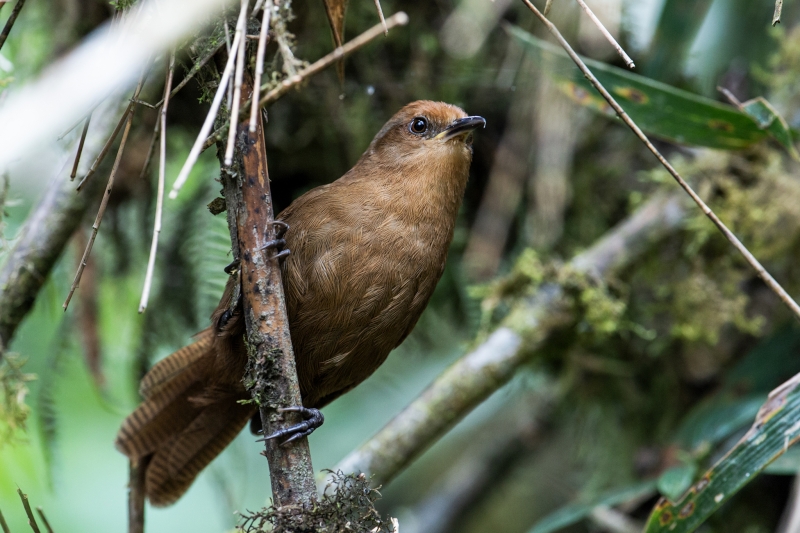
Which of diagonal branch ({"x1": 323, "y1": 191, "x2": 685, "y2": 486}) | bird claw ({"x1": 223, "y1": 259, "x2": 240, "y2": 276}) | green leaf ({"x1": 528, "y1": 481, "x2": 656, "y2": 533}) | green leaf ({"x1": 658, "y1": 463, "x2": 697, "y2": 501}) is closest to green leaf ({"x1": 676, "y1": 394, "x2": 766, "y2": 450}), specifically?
green leaf ({"x1": 658, "y1": 463, "x2": 697, "y2": 501})

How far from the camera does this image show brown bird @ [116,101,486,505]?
2.46 meters

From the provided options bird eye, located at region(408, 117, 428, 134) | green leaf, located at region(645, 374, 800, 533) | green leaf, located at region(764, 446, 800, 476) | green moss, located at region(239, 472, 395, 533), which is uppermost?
bird eye, located at region(408, 117, 428, 134)

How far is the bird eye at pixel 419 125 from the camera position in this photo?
295 centimetres

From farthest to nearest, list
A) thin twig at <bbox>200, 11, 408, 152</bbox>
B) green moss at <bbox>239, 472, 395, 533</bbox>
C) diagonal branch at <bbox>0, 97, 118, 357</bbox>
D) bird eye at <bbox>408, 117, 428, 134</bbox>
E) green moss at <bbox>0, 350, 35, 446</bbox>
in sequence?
bird eye at <bbox>408, 117, 428, 134</bbox> < diagonal branch at <bbox>0, 97, 118, 357</bbox> < green moss at <bbox>0, 350, 35, 446</bbox> < green moss at <bbox>239, 472, 395, 533</bbox> < thin twig at <bbox>200, 11, 408, 152</bbox>

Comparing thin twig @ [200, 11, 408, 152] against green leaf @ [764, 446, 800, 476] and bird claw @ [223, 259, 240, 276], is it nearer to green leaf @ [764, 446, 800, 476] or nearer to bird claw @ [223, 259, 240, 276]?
bird claw @ [223, 259, 240, 276]

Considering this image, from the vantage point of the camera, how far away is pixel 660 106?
311 cm

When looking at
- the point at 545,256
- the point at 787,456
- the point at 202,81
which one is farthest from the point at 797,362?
the point at 202,81

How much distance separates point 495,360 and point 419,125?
1029 millimetres

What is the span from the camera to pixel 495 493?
473 cm

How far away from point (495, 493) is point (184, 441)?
2369mm

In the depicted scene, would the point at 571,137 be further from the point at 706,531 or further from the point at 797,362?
the point at 706,531

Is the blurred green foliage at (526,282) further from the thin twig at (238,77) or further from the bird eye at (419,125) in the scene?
the thin twig at (238,77)

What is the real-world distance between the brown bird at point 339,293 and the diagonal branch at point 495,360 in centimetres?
32

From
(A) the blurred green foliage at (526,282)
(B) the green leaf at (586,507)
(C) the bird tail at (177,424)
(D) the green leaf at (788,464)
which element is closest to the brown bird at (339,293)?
(C) the bird tail at (177,424)
